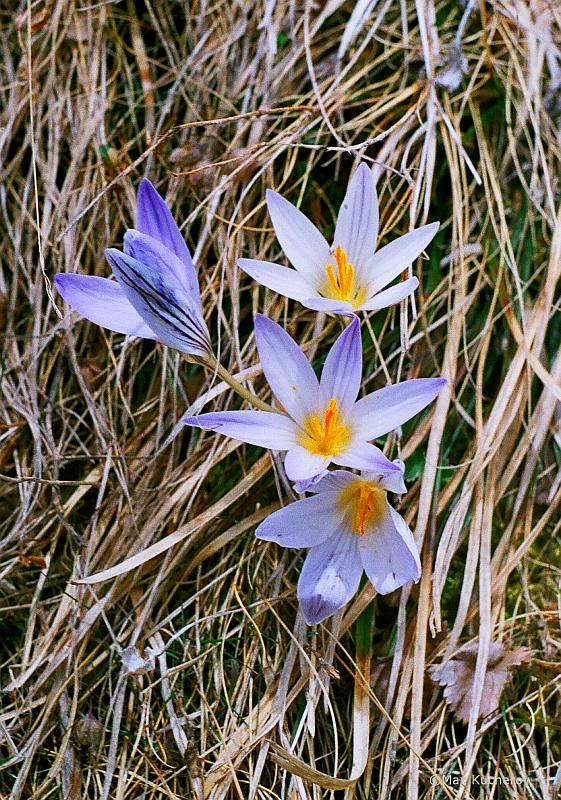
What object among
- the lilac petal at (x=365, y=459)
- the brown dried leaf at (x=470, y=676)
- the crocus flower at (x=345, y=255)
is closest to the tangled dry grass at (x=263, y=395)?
the brown dried leaf at (x=470, y=676)

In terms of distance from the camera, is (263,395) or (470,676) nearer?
(470,676)

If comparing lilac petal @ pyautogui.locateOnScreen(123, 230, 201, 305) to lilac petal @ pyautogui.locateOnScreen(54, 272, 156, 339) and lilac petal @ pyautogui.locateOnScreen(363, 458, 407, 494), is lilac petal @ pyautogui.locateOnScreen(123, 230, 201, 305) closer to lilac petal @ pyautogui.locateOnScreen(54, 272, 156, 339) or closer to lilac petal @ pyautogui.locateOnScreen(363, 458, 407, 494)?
lilac petal @ pyautogui.locateOnScreen(54, 272, 156, 339)

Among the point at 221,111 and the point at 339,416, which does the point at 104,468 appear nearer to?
the point at 339,416

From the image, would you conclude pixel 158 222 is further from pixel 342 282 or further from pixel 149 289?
pixel 342 282

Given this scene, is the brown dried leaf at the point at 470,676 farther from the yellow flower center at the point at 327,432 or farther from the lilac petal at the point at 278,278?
the lilac petal at the point at 278,278

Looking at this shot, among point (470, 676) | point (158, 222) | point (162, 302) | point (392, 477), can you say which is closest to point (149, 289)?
point (162, 302)
